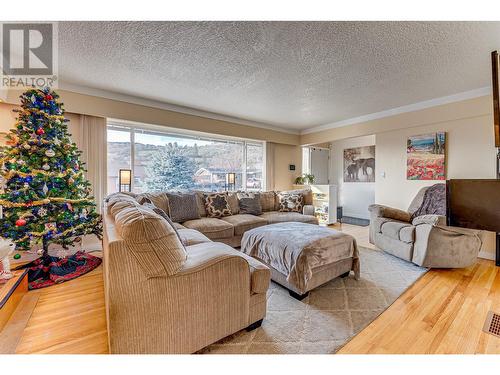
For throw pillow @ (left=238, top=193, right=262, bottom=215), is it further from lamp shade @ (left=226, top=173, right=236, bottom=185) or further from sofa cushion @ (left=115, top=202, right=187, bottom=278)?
sofa cushion @ (left=115, top=202, right=187, bottom=278)

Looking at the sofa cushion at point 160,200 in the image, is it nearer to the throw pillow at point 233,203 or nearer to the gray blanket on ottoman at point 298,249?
the throw pillow at point 233,203

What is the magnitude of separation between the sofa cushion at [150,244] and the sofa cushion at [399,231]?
2.86 metres

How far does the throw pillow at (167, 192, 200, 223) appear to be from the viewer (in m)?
3.29

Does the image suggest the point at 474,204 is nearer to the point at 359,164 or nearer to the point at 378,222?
the point at 378,222

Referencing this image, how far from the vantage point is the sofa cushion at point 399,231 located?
274cm

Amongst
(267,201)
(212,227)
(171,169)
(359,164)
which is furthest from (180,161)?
(359,164)

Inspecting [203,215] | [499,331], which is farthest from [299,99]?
[499,331]

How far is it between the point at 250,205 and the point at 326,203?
90.7 inches

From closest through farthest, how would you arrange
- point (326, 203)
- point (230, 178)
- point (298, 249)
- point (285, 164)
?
1. point (298, 249)
2. point (230, 178)
3. point (326, 203)
4. point (285, 164)

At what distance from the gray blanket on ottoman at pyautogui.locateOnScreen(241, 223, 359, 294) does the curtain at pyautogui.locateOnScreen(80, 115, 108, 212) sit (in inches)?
95.2

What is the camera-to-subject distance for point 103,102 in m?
3.17

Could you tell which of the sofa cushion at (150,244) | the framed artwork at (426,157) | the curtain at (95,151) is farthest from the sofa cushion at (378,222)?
the curtain at (95,151)

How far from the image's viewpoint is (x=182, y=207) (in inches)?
132

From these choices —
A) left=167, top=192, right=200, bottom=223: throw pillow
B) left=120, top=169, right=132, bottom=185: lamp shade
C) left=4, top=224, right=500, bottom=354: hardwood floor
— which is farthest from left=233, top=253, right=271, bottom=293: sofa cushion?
left=120, top=169, right=132, bottom=185: lamp shade
